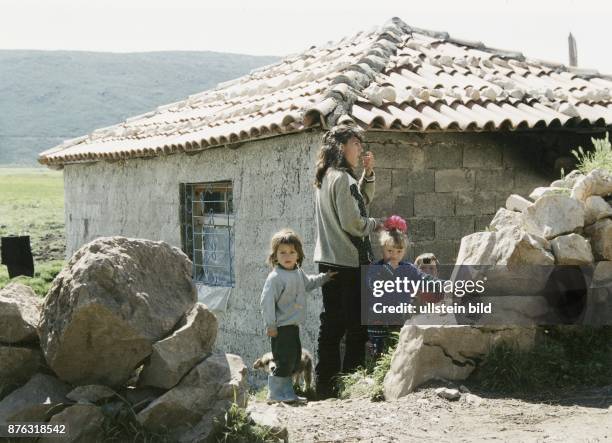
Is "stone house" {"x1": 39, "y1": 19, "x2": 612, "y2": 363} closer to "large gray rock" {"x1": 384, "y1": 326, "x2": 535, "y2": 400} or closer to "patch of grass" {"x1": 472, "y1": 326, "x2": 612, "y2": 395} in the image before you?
"large gray rock" {"x1": 384, "y1": 326, "x2": 535, "y2": 400}

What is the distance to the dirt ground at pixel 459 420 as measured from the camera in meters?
4.09

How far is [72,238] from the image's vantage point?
38.9 ft

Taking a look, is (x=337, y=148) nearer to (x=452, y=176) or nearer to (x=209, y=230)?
(x=452, y=176)

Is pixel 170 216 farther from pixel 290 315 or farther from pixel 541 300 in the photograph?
pixel 541 300

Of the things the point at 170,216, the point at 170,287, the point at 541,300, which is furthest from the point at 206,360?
the point at 170,216

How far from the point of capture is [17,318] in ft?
13.6

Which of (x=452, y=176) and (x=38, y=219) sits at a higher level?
(x=38, y=219)

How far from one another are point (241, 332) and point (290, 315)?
112 inches

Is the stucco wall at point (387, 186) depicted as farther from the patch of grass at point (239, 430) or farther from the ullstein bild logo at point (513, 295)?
the patch of grass at point (239, 430)

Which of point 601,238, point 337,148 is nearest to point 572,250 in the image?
point 601,238

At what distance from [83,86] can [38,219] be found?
54827mm

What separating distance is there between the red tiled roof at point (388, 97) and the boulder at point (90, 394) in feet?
10.1

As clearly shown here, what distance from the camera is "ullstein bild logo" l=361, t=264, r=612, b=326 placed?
16.6 ft

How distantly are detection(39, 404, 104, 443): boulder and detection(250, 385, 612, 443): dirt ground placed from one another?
94 cm
